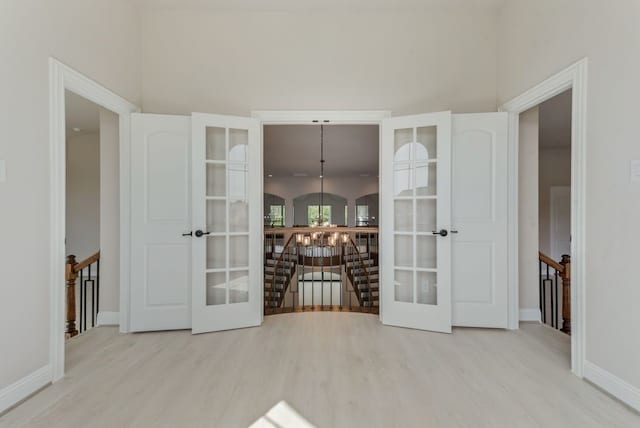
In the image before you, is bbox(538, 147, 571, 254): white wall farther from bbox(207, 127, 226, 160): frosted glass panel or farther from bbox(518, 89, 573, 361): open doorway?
bbox(207, 127, 226, 160): frosted glass panel

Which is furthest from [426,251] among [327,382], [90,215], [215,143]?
[90,215]

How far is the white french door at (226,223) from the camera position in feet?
10.3

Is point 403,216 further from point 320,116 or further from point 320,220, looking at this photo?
point 320,220

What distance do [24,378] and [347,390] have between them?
2039 millimetres

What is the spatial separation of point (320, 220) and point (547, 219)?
6.10m

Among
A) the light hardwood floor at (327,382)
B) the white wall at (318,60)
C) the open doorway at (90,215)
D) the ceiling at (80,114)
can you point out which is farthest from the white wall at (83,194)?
the light hardwood floor at (327,382)

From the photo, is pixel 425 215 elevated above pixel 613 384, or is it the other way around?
pixel 425 215

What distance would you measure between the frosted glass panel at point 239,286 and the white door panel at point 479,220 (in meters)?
2.13

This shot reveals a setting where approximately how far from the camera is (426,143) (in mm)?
3273

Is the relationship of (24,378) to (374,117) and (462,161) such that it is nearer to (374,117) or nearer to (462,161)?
(374,117)

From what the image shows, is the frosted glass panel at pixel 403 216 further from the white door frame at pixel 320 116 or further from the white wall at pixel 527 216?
the white wall at pixel 527 216

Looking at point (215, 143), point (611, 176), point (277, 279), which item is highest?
point (215, 143)

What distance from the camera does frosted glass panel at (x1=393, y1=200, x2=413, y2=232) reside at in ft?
11.0

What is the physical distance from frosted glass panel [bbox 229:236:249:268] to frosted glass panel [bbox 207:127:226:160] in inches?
33.5
